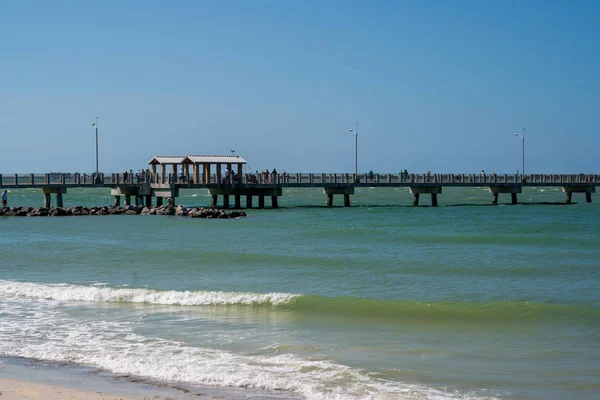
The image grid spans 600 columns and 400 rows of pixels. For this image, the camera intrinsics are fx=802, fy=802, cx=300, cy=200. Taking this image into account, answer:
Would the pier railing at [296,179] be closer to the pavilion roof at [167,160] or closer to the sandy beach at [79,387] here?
the pavilion roof at [167,160]

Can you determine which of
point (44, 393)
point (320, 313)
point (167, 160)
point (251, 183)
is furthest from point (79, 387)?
point (251, 183)

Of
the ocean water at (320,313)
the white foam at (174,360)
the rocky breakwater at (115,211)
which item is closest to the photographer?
the white foam at (174,360)

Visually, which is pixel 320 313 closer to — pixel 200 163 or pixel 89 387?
pixel 89 387

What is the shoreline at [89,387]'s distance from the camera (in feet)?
33.1

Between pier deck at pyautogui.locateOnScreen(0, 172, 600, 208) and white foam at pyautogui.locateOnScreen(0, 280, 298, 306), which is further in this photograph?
pier deck at pyautogui.locateOnScreen(0, 172, 600, 208)

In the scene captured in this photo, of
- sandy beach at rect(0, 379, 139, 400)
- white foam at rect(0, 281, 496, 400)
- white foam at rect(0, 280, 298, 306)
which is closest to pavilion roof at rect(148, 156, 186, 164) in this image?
white foam at rect(0, 280, 298, 306)

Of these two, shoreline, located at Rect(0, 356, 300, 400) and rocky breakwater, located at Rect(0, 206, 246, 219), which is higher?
rocky breakwater, located at Rect(0, 206, 246, 219)

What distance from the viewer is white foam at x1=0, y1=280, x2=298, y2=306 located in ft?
58.5

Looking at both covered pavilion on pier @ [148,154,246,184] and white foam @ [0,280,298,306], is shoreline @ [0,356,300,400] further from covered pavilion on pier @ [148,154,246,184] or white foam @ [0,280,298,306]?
covered pavilion on pier @ [148,154,246,184]

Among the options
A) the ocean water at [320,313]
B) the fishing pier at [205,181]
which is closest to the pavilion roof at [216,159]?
the fishing pier at [205,181]

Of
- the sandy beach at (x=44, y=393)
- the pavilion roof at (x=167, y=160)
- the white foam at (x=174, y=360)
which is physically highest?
the pavilion roof at (x=167, y=160)

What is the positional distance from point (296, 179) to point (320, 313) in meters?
42.3

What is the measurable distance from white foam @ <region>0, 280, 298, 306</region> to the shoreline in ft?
20.3

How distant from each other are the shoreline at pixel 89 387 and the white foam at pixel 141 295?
20.3 feet
